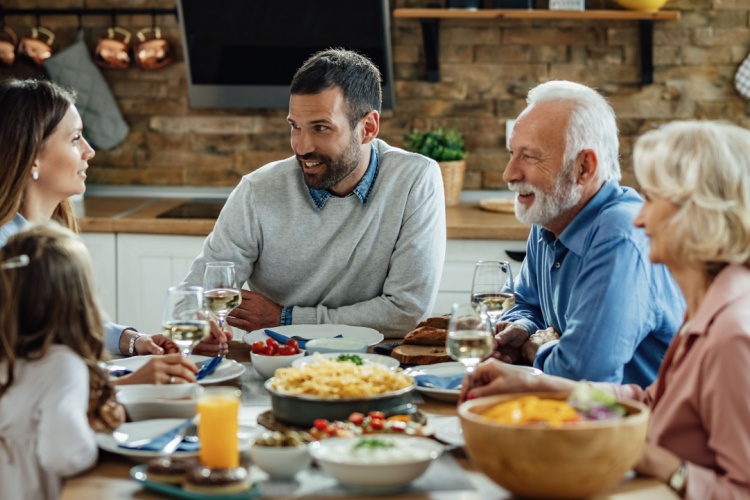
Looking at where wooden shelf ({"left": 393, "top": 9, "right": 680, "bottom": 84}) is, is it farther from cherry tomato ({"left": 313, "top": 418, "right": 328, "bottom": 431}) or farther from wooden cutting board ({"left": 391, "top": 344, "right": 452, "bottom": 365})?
cherry tomato ({"left": 313, "top": 418, "right": 328, "bottom": 431})

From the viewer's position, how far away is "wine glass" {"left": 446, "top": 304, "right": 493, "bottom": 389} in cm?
178

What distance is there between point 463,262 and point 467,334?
6.78 feet

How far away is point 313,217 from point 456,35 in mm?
1775

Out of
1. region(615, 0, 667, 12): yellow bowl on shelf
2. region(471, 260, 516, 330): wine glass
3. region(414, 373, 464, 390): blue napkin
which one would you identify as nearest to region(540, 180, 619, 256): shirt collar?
region(471, 260, 516, 330): wine glass

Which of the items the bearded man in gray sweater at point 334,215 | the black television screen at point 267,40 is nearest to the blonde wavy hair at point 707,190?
the bearded man in gray sweater at point 334,215

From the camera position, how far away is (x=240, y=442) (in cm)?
162

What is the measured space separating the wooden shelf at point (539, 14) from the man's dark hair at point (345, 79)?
1304 millimetres

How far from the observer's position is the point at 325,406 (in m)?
1.69

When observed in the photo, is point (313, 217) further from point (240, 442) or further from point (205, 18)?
point (205, 18)

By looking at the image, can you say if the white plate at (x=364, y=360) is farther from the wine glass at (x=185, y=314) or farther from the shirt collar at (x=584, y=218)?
the shirt collar at (x=584, y=218)

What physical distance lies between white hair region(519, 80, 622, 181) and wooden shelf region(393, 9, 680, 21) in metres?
1.86

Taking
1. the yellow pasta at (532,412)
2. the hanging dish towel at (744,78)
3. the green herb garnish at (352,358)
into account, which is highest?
the hanging dish towel at (744,78)

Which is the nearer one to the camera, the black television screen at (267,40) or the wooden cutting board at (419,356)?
the wooden cutting board at (419,356)

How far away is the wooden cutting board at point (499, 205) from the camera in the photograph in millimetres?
4078
